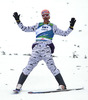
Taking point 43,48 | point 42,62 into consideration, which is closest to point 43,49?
point 43,48

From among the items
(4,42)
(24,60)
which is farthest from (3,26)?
(24,60)

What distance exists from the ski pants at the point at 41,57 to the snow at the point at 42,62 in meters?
0.66

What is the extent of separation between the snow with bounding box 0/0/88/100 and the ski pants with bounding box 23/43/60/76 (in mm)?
662

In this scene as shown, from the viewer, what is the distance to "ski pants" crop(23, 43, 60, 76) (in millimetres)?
7996

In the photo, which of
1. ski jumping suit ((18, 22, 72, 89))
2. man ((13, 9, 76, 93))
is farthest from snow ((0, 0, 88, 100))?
ski jumping suit ((18, 22, 72, 89))

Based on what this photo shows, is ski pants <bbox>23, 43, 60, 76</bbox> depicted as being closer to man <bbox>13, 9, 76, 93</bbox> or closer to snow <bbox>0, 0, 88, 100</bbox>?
man <bbox>13, 9, 76, 93</bbox>

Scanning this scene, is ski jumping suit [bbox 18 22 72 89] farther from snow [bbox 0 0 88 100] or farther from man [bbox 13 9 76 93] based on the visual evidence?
snow [bbox 0 0 88 100]

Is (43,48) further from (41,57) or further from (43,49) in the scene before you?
Result: (41,57)

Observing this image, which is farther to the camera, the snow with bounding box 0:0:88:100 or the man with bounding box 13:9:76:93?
the snow with bounding box 0:0:88:100

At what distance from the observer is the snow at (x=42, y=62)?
866 centimetres

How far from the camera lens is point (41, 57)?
8.09 metres

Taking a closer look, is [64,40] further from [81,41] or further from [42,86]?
[42,86]

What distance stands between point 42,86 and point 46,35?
1.65 meters

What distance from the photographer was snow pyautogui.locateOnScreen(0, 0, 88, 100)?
8.66m
